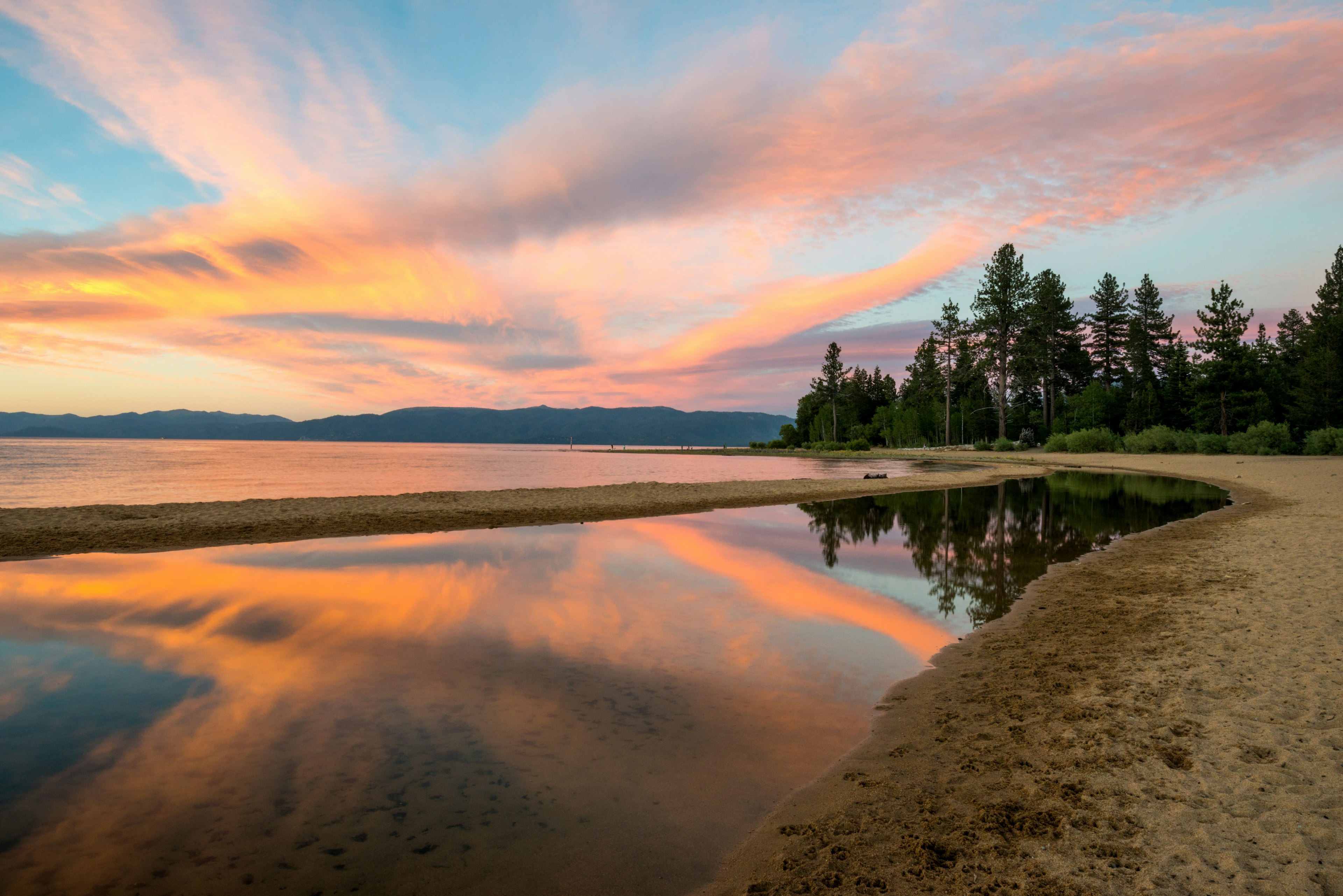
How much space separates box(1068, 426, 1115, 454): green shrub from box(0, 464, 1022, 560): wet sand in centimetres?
4348

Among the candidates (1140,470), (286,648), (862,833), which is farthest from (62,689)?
(1140,470)

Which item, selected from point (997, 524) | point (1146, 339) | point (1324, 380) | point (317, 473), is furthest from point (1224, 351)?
point (317, 473)

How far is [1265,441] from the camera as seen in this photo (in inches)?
1956

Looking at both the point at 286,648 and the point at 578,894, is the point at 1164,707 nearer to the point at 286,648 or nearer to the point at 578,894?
the point at 578,894

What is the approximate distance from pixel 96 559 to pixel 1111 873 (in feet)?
60.3

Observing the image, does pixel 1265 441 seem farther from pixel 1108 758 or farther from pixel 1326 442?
pixel 1108 758

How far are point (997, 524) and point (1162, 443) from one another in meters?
51.5

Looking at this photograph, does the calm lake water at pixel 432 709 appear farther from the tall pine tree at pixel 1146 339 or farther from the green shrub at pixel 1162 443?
the tall pine tree at pixel 1146 339

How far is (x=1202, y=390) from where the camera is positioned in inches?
2351

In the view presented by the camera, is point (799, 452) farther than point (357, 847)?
Yes

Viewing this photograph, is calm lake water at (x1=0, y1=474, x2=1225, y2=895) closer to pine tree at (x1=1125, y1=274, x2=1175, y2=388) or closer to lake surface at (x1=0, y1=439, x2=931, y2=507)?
lake surface at (x1=0, y1=439, x2=931, y2=507)

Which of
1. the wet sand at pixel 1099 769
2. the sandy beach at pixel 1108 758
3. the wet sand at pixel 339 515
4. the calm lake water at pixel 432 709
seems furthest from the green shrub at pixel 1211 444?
the wet sand at pixel 1099 769

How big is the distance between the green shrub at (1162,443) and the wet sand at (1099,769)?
59.9m

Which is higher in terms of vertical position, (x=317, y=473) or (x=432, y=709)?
(x=317, y=473)
